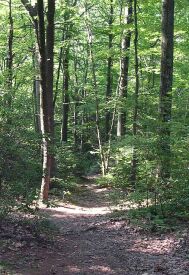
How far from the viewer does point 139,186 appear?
10.2 m

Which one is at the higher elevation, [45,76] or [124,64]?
[124,64]

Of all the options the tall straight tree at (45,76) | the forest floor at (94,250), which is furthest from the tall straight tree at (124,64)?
A: the forest floor at (94,250)

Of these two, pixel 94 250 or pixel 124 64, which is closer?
pixel 94 250

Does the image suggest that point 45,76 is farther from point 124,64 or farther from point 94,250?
point 124,64

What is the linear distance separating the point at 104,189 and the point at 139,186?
7.03 meters

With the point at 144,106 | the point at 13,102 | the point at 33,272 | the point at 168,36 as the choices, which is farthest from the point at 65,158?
the point at 33,272

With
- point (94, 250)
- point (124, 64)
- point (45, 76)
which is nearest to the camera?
point (94, 250)

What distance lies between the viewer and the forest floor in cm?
654

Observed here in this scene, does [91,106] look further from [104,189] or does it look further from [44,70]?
[44,70]

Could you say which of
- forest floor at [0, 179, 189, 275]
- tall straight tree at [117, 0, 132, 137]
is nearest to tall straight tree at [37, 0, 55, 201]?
forest floor at [0, 179, 189, 275]

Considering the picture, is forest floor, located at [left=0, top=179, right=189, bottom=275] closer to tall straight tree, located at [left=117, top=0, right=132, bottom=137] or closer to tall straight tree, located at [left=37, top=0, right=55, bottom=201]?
tall straight tree, located at [left=37, top=0, right=55, bottom=201]

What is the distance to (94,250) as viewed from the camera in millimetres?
7977

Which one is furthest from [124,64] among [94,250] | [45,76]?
[94,250]

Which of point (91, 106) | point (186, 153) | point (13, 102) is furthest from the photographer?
point (91, 106)
